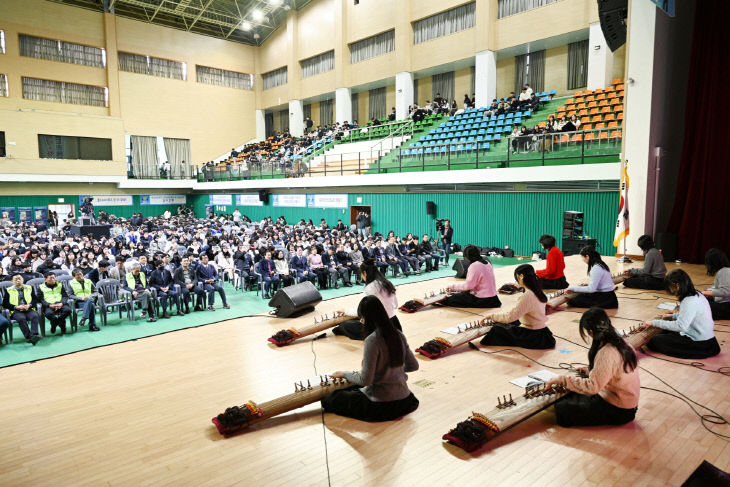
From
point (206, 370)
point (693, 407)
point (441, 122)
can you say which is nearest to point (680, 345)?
point (693, 407)

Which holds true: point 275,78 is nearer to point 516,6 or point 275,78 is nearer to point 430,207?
point 516,6

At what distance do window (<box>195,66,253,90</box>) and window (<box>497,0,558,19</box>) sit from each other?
1926 cm

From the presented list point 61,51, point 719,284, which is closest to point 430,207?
point 719,284

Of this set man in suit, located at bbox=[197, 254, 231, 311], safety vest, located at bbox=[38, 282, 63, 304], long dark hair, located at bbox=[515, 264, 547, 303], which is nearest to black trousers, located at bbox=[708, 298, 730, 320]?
long dark hair, located at bbox=[515, 264, 547, 303]

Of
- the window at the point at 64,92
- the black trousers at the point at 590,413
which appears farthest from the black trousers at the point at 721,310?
the window at the point at 64,92

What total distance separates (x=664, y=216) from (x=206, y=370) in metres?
11.4

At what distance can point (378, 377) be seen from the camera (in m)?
3.78

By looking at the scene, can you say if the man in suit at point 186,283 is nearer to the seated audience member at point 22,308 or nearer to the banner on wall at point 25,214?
the seated audience member at point 22,308

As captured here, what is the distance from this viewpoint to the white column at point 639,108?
10633 millimetres

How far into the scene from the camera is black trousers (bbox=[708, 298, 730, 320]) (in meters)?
6.66

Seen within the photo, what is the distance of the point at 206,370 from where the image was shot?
5352 mm

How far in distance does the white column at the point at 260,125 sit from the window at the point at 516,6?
1888 cm

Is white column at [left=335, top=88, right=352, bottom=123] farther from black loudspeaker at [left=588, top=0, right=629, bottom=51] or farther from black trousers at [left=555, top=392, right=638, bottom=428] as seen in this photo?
black trousers at [left=555, top=392, right=638, bottom=428]

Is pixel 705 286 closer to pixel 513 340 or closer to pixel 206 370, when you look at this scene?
pixel 513 340
